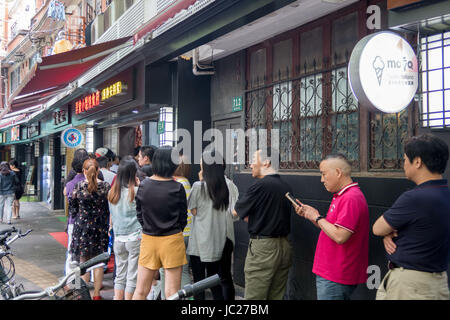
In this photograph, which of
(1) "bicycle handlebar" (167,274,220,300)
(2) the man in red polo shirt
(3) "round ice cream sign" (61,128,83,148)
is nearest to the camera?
(1) "bicycle handlebar" (167,274,220,300)

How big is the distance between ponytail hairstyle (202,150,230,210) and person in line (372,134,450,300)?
2.41 m

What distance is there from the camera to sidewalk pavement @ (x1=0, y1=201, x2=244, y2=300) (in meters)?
7.00

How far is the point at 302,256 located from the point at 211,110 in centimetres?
405

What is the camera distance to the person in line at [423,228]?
107 inches

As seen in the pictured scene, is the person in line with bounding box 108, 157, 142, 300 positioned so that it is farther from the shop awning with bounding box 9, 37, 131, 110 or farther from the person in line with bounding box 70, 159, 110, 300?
Answer: the shop awning with bounding box 9, 37, 131, 110

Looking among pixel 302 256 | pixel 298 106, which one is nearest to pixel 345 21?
pixel 298 106

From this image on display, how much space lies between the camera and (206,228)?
16.4 feet

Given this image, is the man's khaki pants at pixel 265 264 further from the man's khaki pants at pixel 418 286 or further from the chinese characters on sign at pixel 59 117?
the chinese characters on sign at pixel 59 117

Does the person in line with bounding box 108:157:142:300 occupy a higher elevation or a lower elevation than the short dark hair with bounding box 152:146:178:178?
lower

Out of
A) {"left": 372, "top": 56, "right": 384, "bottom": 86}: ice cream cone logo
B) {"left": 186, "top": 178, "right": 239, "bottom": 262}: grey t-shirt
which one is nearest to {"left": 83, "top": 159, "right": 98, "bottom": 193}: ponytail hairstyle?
{"left": 186, "top": 178, "right": 239, "bottom": 262}: grey t-shirt

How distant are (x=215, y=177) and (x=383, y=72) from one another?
2.16 meters

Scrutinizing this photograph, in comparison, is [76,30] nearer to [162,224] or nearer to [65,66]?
[65,66]
